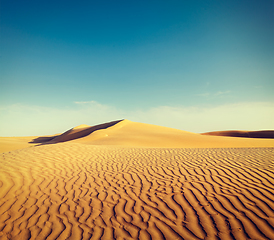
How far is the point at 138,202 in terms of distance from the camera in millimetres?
3994

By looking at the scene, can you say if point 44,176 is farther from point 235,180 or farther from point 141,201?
point 235,180

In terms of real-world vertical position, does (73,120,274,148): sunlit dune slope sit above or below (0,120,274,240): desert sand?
above

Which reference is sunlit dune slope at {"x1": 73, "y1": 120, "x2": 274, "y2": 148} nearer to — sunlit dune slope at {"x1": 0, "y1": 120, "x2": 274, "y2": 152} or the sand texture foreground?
sunlit dune slope at {"x1": 0, "y1": 120, "x2": 274, "y2": 152}

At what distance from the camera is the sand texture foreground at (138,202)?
300cm

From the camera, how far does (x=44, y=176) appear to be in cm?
578

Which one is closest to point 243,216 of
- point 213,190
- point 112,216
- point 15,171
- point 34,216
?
point 213,190

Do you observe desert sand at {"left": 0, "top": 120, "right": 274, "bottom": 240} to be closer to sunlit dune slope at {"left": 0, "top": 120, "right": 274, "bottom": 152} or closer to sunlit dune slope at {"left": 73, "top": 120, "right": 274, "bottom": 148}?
sunlit dune slope at {"left": 0, "top": 120, "right": 274, "bottom": 152}

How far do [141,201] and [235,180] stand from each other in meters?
3.14

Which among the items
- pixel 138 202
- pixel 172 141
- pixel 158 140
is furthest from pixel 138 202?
pixel 158 140

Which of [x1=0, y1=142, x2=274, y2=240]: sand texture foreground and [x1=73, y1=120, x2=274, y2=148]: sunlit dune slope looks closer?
[x1=0, y1=142, x2=274, y2=240]: sand texture foreground

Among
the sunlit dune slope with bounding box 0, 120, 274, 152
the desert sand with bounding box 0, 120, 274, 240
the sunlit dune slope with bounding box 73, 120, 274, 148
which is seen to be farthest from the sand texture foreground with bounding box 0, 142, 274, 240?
the sunlit dune slope with bounding box 73, 120, 274, 148

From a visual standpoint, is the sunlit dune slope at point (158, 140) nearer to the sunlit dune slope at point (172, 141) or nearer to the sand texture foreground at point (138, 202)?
the sunlit dune slope at point (172, 141)

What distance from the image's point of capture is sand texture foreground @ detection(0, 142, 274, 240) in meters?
3.00

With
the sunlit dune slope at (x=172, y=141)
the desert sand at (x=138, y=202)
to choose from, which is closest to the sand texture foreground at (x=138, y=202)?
the desert sand at (x=138, y=202)
